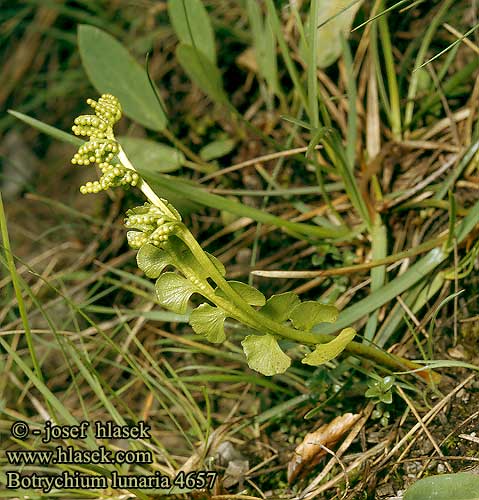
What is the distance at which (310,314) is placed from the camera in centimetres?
113

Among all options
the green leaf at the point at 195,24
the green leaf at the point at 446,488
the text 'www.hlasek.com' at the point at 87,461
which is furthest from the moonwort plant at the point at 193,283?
the green leaf at the point at 195,24

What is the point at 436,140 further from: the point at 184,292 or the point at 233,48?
the point at 184,292

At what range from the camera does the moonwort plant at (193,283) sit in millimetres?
1032

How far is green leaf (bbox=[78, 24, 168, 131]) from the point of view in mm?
1704

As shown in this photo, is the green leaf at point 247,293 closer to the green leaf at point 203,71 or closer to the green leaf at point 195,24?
the green leaf at point 203,71

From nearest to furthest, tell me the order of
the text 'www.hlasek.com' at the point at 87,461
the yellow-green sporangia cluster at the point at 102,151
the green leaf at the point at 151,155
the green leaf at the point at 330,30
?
the yellow-green sporangia cluster at the point at 102,151
the text 'www.hlasek.com' at the point at 87,461
the green leaf at the point at 330,30
the green leaf at the point at 151,155

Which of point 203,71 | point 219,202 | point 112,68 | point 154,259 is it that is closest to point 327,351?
point 154,259

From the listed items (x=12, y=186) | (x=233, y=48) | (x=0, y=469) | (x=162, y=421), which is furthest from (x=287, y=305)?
(x=12, y=186)

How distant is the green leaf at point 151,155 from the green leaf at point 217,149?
0.10 metres

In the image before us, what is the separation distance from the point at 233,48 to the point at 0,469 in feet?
4.47

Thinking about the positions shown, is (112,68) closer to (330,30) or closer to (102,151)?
(330,30)

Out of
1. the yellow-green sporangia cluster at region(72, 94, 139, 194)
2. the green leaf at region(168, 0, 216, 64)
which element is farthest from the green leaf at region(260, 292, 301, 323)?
the green leaf at region(168, 0, 216, 64)

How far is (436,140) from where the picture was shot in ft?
5.50

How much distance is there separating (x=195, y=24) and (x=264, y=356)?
1.01m
